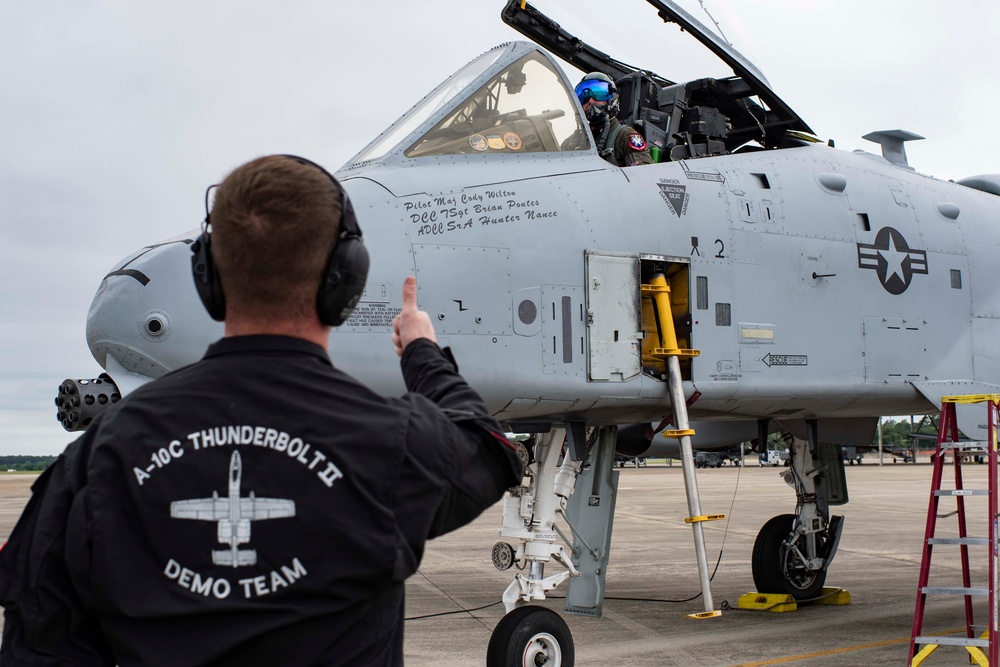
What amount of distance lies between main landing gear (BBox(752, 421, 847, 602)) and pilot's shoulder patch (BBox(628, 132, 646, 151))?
14.9 feet

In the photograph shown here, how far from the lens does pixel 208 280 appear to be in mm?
1989

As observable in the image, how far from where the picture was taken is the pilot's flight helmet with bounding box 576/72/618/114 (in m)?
8.09

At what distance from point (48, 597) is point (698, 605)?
33.8ft

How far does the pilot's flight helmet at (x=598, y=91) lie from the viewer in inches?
319

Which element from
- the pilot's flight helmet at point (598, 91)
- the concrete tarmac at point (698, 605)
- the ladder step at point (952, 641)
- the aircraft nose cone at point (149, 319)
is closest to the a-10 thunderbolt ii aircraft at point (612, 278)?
the aircraft nose cone at point (149, 319)

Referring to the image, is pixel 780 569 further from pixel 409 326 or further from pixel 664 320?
pixel 409 326

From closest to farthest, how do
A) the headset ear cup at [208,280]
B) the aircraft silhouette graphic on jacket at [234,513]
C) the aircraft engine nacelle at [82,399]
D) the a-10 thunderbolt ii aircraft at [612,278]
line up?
the aircraft silhouette graphic on jacket at [234,513]
the headset ear cup at [208,280]
the aircraft engine nacelle at [82,399]
the a-10 thunderbolt ii aircraft at [612,278]

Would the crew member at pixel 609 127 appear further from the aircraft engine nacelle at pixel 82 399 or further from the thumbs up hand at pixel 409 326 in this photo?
the thumbs up hand at pixel 409 326

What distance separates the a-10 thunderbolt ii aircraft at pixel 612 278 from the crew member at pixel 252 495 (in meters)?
3.35

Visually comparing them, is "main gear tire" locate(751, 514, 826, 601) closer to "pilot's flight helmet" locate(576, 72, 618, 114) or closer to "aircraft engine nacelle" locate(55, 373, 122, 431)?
"pilot's flight helmet" locate(576, 72, 618, 114)

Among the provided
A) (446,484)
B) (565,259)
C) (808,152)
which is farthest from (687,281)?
(446,484)

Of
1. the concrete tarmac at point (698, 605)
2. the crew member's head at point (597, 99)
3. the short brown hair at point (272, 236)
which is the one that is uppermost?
the crew member's head at point (597, 99)

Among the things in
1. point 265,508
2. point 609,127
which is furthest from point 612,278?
point 265,508

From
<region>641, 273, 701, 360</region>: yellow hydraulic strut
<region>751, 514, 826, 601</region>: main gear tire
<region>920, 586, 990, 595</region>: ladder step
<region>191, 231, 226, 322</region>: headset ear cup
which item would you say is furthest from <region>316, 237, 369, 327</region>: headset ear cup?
<region>751, 514, 826, 601</region>: main gear tire
